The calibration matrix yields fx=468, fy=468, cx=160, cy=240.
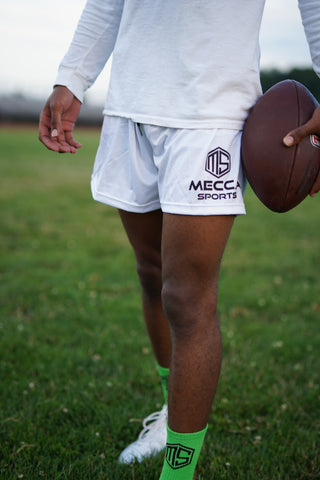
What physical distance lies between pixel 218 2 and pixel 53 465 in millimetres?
1657

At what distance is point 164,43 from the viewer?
140 cm

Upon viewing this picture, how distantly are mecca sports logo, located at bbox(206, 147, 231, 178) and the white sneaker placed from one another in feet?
3.50

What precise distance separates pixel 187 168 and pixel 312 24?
0.57 m

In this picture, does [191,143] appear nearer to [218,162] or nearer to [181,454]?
[218,162]

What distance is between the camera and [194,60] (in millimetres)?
1347

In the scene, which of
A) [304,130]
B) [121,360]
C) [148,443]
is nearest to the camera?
[304,130]

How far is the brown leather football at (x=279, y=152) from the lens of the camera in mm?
1355

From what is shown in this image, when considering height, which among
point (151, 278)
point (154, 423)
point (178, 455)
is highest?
point (151, 278)

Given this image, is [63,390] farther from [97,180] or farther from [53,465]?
[97,180]

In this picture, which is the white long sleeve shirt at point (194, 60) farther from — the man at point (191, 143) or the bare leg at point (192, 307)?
the bare leg at point (192, 307)

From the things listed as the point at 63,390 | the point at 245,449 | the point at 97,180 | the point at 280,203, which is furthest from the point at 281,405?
the point at 97,180

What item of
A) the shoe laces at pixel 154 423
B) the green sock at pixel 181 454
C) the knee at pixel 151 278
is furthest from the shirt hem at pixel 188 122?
the shoe laces at pixel 154 423

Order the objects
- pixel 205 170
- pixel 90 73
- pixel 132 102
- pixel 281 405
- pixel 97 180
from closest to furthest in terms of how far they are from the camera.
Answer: pixel 205 170
pixel 132 102
pixel 97 180
pixel 90 73
pixel 281 405

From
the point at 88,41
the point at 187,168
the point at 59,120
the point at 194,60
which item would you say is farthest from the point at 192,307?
the point at 88,41
